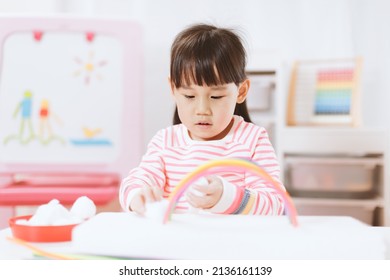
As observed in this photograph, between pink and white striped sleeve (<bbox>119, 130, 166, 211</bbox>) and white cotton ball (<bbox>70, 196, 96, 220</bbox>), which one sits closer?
white cotton ball (<bbox>70, 196, 96, 220</bbox>)

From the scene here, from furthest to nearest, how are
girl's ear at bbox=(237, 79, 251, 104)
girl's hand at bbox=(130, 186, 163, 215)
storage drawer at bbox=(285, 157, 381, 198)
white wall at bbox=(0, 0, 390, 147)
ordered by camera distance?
white wall at bbox=(0, 0, 390, 147), storage drawer at bbox=(285, 157, 381, 198), girl's ear at bbox=(237, 79, 251, 104), girl's hand at bbox=(130, 186, 163, 215)

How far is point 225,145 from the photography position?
70 centimetres

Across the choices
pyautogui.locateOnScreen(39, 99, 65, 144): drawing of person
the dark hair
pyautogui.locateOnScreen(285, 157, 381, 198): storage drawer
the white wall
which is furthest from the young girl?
the white wall

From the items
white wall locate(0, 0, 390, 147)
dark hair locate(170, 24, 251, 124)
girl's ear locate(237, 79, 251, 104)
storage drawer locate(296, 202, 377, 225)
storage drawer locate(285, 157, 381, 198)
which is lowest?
storage drawer locate(296, 202, 377, 225)

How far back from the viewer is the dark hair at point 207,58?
2.13ft

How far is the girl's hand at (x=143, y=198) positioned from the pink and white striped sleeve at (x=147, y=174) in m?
0.05

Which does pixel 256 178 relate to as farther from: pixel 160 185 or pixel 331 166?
pixel 331 166

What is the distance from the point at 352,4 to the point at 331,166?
2.08ft

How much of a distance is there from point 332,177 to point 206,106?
1.09 meters

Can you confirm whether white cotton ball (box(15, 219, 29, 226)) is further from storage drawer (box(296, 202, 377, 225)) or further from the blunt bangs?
storage drawer (box(296, 202, 377, 225))

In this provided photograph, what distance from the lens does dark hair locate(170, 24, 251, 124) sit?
649mm

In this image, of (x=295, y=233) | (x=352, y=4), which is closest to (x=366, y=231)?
(x=295, y=233)

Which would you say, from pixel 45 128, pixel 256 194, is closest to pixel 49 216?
pixel 256 194

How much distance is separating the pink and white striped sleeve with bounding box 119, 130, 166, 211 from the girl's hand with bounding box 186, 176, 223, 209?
92 mm
